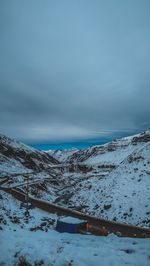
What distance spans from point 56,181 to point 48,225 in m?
52.4

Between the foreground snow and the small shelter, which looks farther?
the small shelter

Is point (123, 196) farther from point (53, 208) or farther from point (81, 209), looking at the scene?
point (53, 208)

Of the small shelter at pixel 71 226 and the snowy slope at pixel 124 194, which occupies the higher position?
the snowy slope at pixel 124 194

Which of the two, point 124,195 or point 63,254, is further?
point 124,195

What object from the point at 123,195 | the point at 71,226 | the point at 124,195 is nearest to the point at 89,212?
the point at 123,195

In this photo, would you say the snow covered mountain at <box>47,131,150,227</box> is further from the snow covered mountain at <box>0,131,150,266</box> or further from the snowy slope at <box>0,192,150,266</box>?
the snowy slope at <box>0,192,150,266</box>

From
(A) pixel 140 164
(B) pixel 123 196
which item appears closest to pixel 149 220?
(B) pixel 123 196

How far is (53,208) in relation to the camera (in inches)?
1866

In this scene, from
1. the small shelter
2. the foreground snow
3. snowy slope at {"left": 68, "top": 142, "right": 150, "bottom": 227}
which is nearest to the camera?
the foreground snow

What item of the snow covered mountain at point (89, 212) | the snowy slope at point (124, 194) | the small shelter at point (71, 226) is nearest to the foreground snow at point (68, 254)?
the snow covered mountain at point (89, 212)

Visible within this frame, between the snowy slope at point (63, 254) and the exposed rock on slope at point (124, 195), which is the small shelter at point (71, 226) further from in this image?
the exposed rock on slope at point (124, 195)

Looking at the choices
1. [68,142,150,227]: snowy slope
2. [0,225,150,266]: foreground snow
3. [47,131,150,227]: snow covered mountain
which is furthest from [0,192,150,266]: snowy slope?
[47,131,150,227]: snow covered mountain

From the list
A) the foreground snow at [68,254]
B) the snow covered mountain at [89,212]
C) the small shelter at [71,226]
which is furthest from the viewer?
→ the small shelter at [71,226]

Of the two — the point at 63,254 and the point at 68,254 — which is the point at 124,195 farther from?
the point at 63,254
